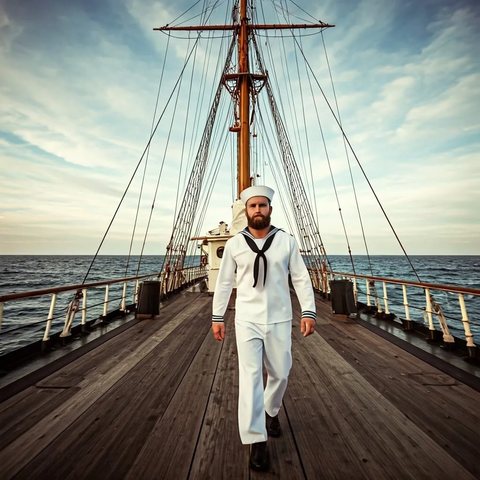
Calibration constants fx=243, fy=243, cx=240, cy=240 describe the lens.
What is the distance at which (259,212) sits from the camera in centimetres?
173

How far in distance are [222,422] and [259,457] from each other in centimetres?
50

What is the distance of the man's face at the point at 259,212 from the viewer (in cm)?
172

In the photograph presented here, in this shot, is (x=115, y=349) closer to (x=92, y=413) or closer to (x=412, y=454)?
(x=92, y=413)

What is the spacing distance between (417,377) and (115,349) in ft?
12.1

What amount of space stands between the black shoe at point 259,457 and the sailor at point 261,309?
0.05 feet

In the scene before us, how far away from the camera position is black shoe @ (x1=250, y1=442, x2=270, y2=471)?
1.36m

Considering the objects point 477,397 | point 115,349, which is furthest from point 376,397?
point 115,349

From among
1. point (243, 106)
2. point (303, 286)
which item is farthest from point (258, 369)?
point (243, 106)

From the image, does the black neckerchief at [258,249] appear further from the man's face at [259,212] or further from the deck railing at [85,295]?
the deck railing at [85,295]

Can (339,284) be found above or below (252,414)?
above

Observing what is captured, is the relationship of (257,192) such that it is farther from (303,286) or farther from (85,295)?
(85,295)

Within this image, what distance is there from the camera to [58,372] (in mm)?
2668

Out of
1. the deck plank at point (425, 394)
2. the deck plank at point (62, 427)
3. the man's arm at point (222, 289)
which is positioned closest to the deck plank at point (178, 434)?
the deck plank at point (62, 427)

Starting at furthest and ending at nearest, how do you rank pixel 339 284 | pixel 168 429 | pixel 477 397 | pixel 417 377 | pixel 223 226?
1. pixel 223 226
2. pixel 339 284
3. pixel 417 377
4. pixel 477 397
5. pixel 168 429
